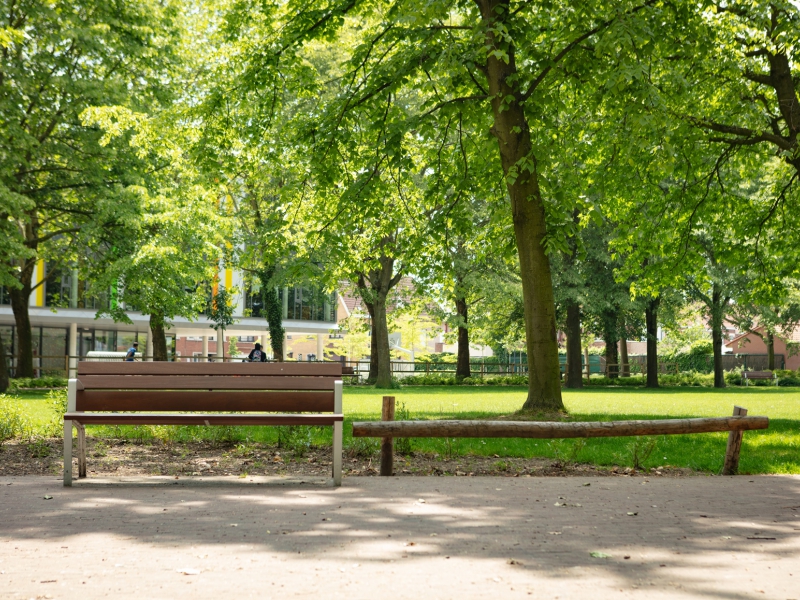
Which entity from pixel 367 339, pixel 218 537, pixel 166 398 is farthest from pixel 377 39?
pixel 367 339

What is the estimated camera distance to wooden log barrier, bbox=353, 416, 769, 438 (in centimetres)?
747

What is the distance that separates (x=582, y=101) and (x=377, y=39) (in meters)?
4.00

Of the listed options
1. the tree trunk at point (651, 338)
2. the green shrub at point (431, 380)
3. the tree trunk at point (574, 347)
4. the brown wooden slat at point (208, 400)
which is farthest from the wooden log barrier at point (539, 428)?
the green shrub at point (431, 380)

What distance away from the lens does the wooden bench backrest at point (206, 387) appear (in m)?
7.60

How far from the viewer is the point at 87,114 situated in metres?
17.1

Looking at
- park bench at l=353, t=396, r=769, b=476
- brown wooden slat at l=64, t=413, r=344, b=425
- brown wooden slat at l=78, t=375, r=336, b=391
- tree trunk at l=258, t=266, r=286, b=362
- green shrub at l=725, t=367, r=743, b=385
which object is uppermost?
tree trunk at l=258, t=266, r=286, b=362

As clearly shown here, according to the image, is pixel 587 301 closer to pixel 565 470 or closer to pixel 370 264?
pixel 370 264

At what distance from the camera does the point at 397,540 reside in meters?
5.05

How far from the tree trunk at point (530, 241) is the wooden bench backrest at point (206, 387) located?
220 inches

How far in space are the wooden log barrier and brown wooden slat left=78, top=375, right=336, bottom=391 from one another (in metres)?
Answer: 0.63

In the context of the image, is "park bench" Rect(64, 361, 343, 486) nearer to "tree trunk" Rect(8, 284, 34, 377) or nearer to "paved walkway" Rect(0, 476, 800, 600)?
"paved walkway" Rect(0, 476, 800, 600)

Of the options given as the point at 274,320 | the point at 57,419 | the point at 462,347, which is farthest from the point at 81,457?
the point at 462,347

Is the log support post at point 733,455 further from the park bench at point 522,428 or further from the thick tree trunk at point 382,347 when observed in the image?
the thick tree trunk at point 382,347

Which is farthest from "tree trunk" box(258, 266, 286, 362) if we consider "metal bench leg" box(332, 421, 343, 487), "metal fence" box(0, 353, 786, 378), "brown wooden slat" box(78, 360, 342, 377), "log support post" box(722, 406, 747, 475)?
"metal bench leg" box(332, 421, 343, 487)
